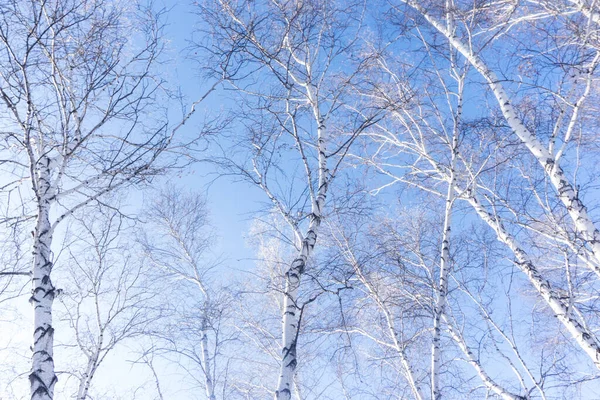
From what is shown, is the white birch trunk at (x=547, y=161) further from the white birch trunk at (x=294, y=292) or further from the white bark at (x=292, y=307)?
the white bark at (x=292, y=307)

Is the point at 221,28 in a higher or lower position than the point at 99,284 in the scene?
higher

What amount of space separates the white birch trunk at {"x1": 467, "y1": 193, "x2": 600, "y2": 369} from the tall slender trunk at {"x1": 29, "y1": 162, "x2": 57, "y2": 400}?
16.3 feet

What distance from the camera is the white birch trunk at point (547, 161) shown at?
5.14 metres

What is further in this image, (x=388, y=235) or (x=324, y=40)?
(x=388, y=235)

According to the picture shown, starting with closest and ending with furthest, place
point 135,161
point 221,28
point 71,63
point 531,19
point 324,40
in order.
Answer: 1. point 135,161
2. point 71,63
3. point 221,28
4. point 324,40
5. point 531,19

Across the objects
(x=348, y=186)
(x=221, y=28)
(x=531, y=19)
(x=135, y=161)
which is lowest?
(x=135, y=161)

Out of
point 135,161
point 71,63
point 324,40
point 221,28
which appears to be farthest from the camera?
point 324,40

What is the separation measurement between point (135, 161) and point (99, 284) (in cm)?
491

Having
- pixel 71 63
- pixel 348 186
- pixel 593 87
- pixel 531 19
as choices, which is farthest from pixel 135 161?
pixel 593 87

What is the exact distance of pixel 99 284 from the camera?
870cm

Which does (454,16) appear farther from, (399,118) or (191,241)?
(191,241)

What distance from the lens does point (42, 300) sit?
155 inches

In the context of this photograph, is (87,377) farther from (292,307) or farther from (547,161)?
(547,161)

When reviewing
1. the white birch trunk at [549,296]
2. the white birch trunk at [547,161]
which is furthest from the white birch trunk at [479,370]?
the white birch trunk at [547,161]
